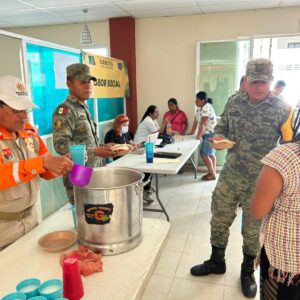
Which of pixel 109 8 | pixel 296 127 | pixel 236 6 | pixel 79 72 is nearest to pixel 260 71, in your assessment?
pixel 296 127

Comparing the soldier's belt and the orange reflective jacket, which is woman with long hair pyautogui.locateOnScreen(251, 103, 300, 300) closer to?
the orange reflective jacket

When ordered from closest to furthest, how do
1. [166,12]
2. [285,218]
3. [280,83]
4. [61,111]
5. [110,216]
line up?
[110,216], [285,218], [61,111], [280,83], [166,12]

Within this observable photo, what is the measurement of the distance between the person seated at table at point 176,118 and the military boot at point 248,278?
3213mm

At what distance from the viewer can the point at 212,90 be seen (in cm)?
523

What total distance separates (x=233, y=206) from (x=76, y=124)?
49.1 inches

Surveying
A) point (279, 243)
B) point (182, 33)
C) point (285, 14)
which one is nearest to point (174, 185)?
point (182, 33)

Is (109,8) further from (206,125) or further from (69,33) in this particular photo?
(206,125)

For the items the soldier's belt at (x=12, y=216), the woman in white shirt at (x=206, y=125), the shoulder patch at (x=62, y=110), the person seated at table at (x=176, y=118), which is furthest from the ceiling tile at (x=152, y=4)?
the soldier's belt at (x=12, y=216)

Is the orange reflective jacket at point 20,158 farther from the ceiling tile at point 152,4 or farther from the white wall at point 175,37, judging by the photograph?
the white wall at point 175,37

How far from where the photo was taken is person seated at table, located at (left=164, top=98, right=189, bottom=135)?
5.21 m

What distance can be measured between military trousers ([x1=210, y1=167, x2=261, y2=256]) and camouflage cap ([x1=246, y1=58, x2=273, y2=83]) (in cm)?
61

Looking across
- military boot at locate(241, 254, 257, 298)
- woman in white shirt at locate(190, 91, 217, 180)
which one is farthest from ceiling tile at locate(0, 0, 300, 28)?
military boot at locate(241, 254, 257, 298)

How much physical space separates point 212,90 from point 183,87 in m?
0.51

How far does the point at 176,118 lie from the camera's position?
525 cm
